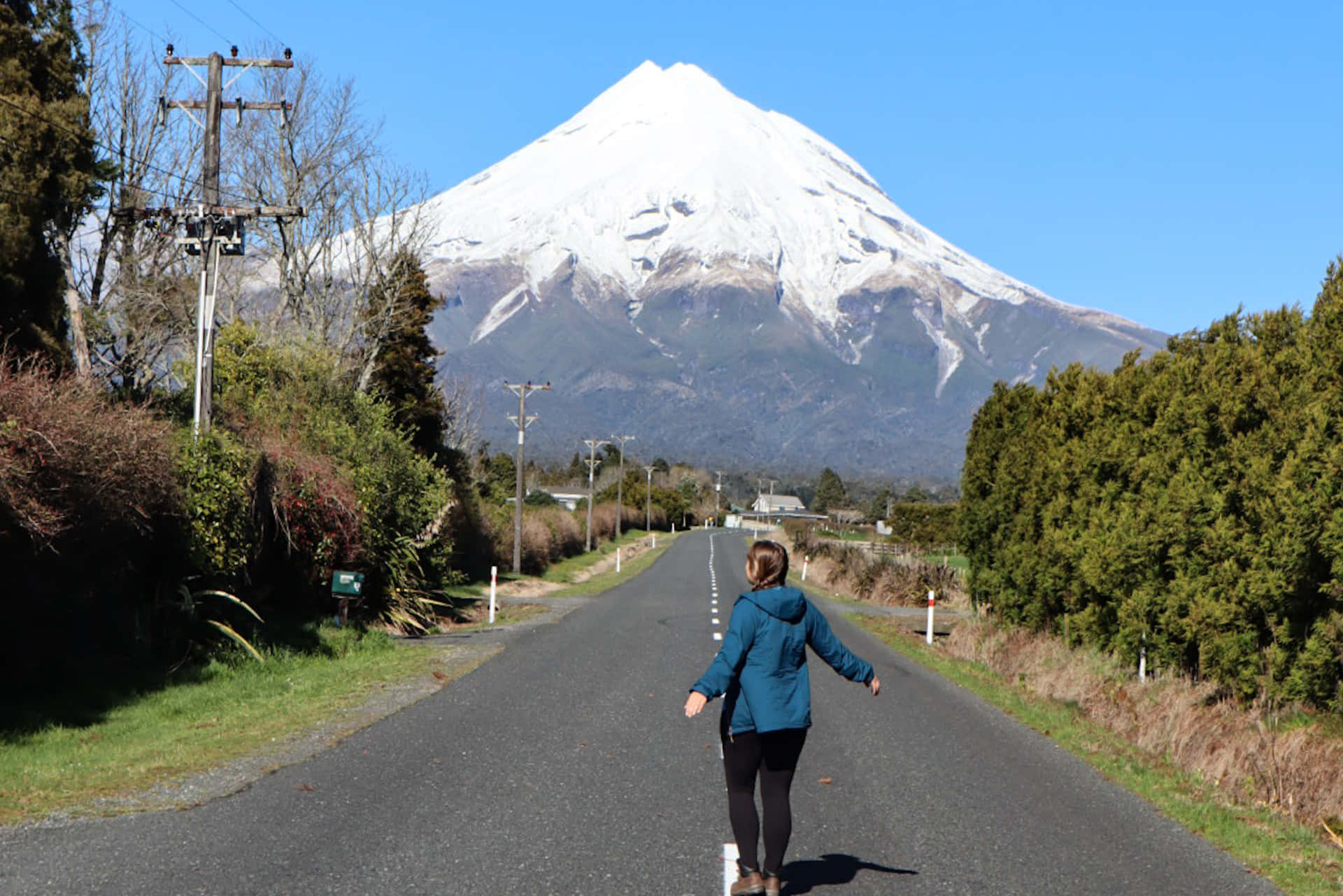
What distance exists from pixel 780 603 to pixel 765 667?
1.14ft

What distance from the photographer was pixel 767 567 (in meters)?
6.84

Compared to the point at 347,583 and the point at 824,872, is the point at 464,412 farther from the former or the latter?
the point at 824,872

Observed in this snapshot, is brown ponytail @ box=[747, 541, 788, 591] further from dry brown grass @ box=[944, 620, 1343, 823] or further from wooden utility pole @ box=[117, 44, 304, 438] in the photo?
wooden utility pole @ box=[117, 44, 304, 438]

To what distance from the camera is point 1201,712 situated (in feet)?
44.2

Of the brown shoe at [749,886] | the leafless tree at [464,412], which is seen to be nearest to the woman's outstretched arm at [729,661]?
the brown shoe at [749,886]

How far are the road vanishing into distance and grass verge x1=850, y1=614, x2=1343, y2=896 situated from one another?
0.21 m

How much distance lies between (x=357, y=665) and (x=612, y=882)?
12109 mm

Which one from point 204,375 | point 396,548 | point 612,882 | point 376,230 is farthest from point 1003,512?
point 376,230

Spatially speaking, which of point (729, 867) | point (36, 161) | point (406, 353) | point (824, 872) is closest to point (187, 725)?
point (729, 867)

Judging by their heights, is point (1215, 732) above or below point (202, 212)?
below

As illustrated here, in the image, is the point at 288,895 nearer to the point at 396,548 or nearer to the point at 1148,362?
the point at 1148,362

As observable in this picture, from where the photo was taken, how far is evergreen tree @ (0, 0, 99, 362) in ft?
72.5

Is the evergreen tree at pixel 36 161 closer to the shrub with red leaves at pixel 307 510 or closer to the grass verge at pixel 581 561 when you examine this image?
the shrub with red leaves at pixel 307 510

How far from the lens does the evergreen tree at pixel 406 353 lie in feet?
147
